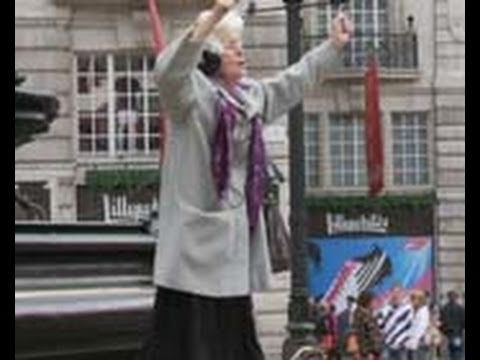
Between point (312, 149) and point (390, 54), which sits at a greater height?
point (390, 54)

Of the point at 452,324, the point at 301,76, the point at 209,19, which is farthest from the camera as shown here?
the point at 452,324

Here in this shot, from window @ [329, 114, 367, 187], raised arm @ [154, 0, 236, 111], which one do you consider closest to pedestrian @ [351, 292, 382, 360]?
window @ [329, 114, 367, 187]

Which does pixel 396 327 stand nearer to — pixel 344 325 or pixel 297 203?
pixel 344 325

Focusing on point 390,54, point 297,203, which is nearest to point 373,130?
point 390,54

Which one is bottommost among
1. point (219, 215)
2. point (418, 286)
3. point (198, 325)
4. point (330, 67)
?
point (418, 286)

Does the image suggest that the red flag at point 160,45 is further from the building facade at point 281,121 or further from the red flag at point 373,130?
the red flag at point 373,130

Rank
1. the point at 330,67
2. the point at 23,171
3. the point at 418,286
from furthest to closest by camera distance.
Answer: the point at 418,286, the point at 23,171, the point at 330,67

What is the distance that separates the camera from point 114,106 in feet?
102

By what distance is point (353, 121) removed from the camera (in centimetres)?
3500

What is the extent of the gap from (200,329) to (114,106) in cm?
2635

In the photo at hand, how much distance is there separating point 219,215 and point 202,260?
151mm

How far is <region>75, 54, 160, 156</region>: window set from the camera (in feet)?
101

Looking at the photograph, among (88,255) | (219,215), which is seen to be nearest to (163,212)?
(219,215)
